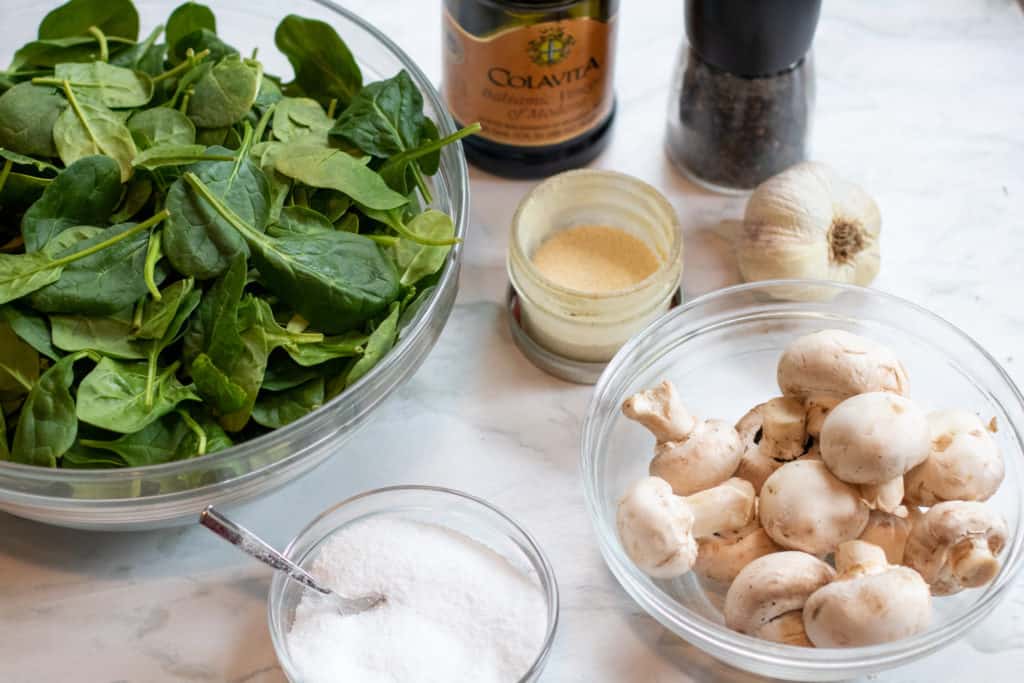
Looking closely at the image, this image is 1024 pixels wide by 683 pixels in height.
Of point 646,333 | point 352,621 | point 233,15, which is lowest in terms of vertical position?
point 352,621

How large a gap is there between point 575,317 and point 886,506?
0.30 m

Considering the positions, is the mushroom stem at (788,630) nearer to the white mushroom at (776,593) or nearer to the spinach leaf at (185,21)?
the white mushroom at (776,593)

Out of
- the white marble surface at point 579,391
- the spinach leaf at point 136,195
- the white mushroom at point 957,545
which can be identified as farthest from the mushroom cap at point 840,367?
the spinach leaf at point 136,195

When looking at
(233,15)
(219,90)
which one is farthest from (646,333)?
(233,15)

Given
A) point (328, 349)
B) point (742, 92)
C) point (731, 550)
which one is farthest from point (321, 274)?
point (742, 92)

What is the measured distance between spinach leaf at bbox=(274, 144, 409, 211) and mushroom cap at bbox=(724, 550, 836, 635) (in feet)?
1.33

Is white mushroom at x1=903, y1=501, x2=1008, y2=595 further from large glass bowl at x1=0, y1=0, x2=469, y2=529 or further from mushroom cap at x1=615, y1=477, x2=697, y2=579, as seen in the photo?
large glass bowl at x1=0, y1=0, x2=469, y2=529

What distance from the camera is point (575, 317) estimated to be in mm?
1040

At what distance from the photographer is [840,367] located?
3.04ft

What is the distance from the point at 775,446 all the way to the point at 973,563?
0.17 m

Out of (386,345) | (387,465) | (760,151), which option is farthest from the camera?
(760,151)

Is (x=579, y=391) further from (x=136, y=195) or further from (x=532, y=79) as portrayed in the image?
(x=136, y=195)

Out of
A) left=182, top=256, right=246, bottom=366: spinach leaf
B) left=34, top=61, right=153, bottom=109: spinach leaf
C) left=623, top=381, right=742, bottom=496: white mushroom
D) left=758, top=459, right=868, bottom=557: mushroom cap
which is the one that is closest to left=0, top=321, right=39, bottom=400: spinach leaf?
left=182, top=256, right=246, bottom=366: spinach leaf

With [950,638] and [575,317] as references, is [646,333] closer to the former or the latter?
[575,317]
